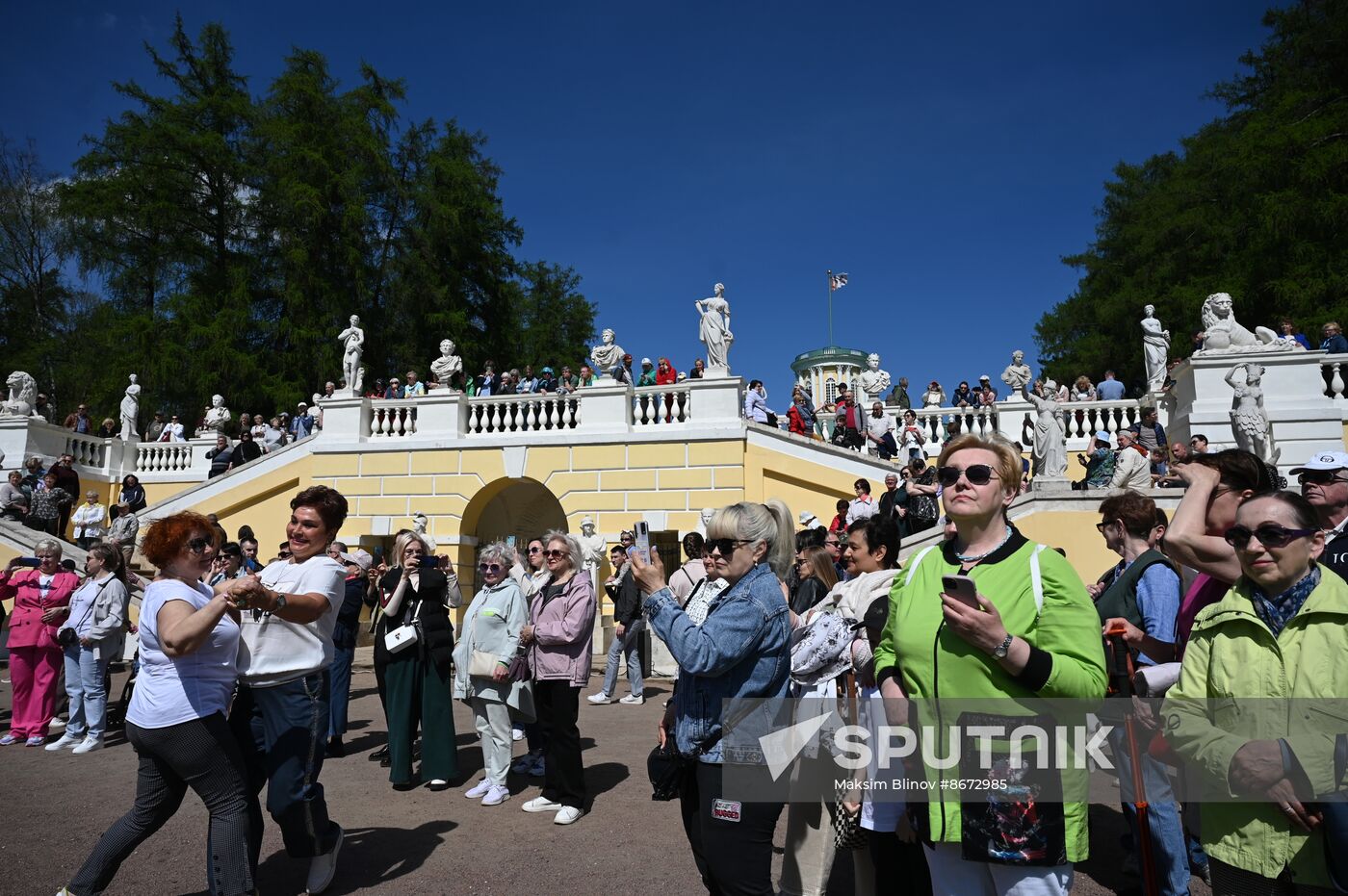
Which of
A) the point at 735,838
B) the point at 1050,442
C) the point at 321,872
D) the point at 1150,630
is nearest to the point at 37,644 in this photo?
the point at 321,872

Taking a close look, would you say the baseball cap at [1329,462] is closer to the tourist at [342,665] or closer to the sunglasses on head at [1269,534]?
the sunglasses on head at [1269,534]

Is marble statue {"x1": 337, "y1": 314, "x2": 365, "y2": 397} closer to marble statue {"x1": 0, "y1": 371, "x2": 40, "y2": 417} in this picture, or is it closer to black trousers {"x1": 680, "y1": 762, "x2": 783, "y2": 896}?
marble statue {"x1": 0, "y1": 371, "x2": 40, "y2": 417}

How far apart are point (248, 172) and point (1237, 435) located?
28561 mm

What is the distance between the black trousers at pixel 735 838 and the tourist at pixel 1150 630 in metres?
1.77

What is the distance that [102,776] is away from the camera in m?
6.78

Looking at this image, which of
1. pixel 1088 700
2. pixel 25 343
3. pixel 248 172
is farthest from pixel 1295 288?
pixel 25 343

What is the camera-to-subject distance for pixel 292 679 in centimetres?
399

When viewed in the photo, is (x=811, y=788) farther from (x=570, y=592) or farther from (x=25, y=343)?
(x=25, y=343)

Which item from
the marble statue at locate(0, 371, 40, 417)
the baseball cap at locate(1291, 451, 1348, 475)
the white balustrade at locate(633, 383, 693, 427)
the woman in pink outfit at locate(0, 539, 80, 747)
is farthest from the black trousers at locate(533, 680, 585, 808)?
the marble statue at locate(0, 371, 40, 417)

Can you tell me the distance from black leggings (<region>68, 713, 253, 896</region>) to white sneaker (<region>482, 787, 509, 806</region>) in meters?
2.50

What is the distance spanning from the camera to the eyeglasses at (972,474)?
2.59 meters

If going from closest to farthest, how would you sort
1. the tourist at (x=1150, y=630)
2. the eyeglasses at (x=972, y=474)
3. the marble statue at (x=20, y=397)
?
the eyeglasses at (x=972, y=474)
the tourist at (x=1150, y=630)
the marble statue at (x=20, y=397)

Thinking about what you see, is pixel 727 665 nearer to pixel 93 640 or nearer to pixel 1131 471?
pixel 93 640

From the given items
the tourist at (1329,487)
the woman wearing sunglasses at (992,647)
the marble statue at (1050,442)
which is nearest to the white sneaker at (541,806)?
the woman wearing sunglasses at (992,647)
